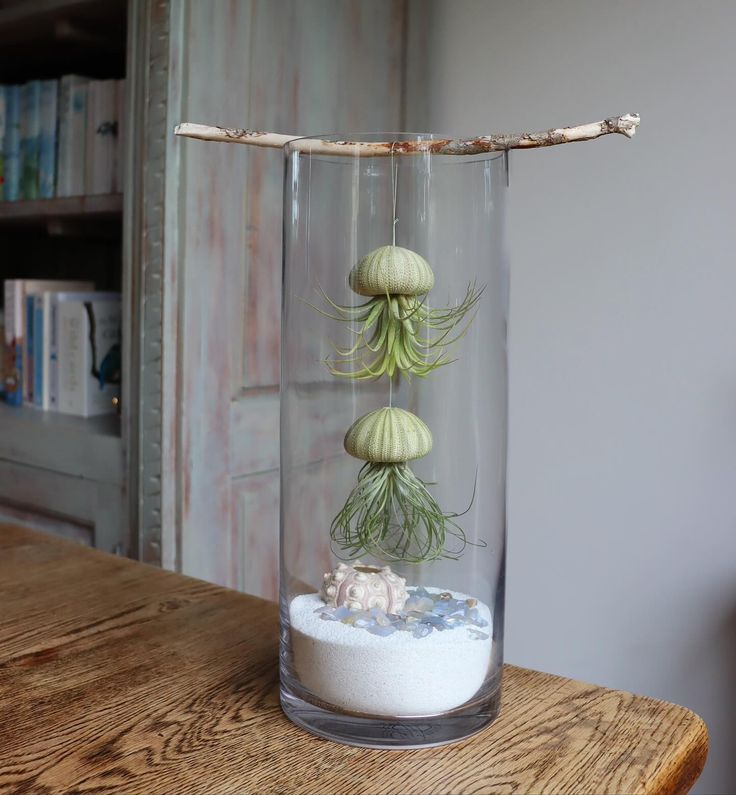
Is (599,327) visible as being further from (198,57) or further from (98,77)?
(98,77)

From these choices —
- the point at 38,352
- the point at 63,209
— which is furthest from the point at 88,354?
the point at 63,209

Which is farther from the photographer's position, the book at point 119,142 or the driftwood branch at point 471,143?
the book at point 119,142

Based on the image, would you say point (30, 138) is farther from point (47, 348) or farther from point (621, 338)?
point (621, 338)

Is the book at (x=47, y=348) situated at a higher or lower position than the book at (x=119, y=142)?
lower

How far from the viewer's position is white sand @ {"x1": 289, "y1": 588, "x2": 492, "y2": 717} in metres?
0.52

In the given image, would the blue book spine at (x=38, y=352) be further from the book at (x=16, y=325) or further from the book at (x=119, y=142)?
the book at (x=119, y=142)

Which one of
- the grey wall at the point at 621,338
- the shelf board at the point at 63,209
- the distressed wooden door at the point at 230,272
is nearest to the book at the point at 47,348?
the shelf board at the point at 63,209

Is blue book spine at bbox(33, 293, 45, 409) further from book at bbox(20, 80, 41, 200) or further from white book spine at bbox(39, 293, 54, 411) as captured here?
book at bbox(20, 80, 41, 200)

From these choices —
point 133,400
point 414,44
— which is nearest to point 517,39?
point 414,44

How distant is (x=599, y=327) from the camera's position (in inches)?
67.9

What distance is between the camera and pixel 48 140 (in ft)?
5.98

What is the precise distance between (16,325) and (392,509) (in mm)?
1601

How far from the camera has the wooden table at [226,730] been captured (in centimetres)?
50

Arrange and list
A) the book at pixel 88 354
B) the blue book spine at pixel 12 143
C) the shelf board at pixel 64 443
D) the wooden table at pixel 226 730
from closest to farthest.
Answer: the wooden table at pixel 226 730 → the shelf board at pixel 64 443 → the book at pixel 88 354 → the blue book spine at pixel 12 143
